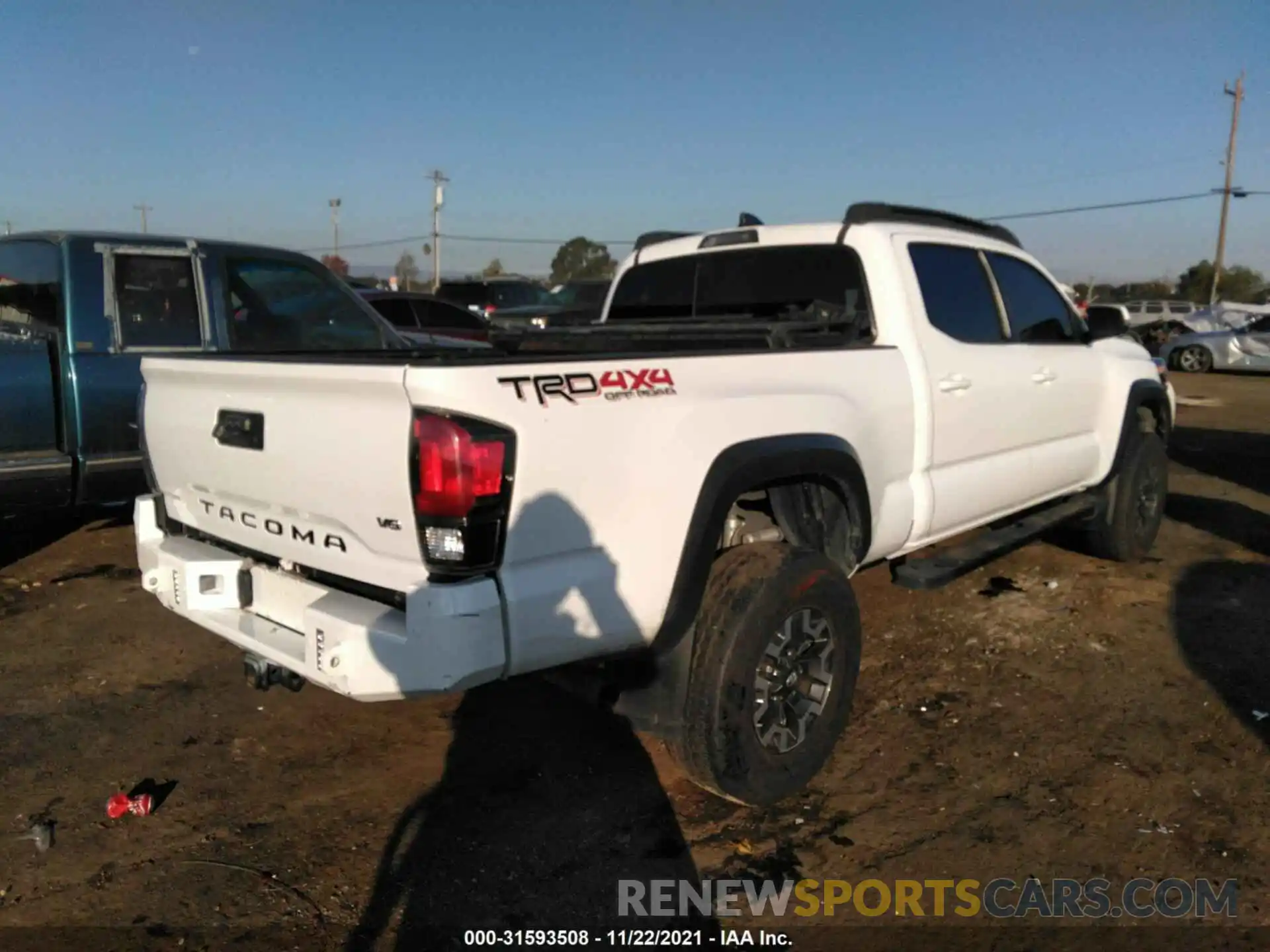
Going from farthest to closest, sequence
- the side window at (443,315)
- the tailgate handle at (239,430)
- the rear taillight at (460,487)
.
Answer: the side window at (443,315) < the tailgate handle at (239,430) < the rear taillight at (460,487)

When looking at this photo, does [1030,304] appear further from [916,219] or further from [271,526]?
[271,526]

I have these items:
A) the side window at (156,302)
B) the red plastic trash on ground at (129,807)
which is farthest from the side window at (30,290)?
the red plastic trash on ground at (129,807)

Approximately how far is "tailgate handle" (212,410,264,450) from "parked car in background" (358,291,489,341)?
8.71 meters

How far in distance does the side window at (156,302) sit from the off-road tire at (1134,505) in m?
5.37

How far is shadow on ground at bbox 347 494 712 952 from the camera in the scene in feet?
8.81

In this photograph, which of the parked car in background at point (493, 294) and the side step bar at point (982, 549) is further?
the parked car in background at point (493, 294)

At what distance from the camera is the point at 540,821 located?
10.8 feet

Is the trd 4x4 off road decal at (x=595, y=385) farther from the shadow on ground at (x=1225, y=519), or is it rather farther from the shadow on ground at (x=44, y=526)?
the shadow on ground at (x=1225, y=519)

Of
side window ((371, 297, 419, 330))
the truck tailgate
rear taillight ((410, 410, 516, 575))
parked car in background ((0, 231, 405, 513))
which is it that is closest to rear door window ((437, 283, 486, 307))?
side window ((371, 297, 419, 330))

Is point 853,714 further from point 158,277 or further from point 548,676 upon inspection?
point 158,277

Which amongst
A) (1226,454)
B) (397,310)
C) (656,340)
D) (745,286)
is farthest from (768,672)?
(397,310)

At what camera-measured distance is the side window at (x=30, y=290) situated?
514 cm

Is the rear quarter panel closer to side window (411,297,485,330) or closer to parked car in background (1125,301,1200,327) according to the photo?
side window (411,297,485,330)

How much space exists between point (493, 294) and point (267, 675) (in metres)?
15.2
